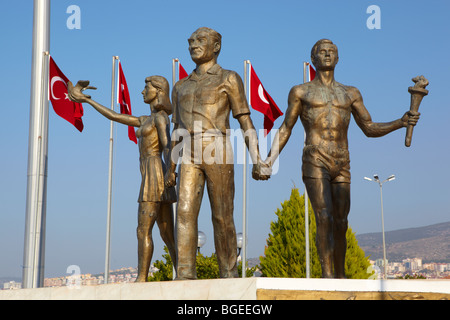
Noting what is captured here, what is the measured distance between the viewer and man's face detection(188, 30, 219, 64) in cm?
856

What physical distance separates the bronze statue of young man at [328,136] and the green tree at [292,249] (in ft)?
52.0

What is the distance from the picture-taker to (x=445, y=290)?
6879 millimetres

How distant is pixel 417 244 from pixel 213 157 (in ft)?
235

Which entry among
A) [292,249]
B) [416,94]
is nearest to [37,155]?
[416,94]

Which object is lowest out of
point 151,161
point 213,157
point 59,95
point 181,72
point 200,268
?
point 200,268

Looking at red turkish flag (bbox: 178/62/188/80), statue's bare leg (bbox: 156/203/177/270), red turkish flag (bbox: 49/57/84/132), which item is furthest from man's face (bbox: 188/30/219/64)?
red turkish flag (bbox: 178/62/188/80)

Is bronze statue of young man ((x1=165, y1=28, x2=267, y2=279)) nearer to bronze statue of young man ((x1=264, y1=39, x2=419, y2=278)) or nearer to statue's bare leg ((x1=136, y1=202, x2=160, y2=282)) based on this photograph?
bronze statue of young man ((x1=264, y1=39, x2=419, y2=278))

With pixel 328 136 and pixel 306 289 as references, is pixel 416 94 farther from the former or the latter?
pixel 306 289

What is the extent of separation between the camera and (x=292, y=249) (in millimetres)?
25641

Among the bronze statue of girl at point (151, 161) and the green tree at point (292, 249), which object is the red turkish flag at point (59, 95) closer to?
the bronze statue of girl at point (151, 161)

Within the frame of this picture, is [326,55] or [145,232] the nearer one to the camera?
[326,55]

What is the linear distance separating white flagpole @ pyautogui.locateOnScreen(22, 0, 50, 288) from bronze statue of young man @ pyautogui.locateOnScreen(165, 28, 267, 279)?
771cm

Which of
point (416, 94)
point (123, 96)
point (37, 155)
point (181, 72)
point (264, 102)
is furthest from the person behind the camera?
point (181, 72)
